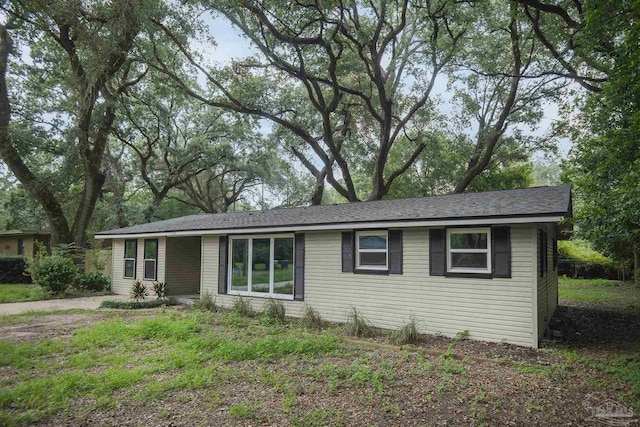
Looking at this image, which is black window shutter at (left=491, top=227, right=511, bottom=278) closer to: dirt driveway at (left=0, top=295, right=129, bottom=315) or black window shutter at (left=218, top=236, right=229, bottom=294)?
black window shutter at (left=218, top=236, right=229, bottom=294)

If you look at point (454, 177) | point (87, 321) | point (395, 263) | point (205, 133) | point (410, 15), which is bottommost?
point (87, 321)

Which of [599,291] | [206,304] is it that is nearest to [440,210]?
[206,304]

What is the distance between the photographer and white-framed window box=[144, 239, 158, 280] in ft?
47.9

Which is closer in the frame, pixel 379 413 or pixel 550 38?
pixel 379 413

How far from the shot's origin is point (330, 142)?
62.2ft

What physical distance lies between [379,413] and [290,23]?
14.3m

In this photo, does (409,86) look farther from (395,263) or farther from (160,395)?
(160,395)

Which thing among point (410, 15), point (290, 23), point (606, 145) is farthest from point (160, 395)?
point (410, 15)

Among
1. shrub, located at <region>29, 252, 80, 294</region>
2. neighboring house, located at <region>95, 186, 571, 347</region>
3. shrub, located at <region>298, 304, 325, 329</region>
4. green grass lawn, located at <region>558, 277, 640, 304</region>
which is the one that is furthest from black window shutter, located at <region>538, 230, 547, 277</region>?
shrub, located at <region>29, 252, 80, 294</region>

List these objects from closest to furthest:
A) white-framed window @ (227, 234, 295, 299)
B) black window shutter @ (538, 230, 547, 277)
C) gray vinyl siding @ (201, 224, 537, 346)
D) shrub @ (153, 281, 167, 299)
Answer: gray vinyl siding @ (201, 224, 537, 346)
black window shutter @ (538, 230, 547, 277)
white-framed window @ (227, 234, 295, 299)
shrub @ (153, 281, 167, 299)

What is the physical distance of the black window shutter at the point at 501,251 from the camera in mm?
7590

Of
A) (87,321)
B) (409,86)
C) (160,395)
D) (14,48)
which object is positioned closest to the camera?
(160,395)

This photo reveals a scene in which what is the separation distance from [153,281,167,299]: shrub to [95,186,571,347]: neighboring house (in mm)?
1957

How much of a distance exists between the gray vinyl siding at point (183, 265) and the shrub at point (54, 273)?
421 cm
